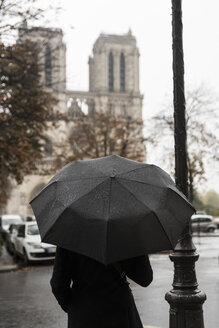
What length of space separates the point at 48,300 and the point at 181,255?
14.8 ft

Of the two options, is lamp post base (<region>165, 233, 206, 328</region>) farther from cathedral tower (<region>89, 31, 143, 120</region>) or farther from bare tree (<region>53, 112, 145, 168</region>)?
cathedral tower (<region>89, 31, 143, 120</region>)

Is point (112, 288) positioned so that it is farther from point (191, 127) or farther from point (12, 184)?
point (12, 184)

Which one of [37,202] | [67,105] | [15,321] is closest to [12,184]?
[67,105]

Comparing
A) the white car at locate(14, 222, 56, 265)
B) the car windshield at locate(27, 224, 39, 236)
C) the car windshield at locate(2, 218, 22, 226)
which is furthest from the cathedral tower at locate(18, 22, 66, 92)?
the car windshield at locate(2, 218, 22, 226)

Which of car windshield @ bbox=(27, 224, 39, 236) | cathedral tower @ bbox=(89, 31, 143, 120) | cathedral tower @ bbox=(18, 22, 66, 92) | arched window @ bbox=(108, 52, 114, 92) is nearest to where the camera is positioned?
car windshield @ bbox=(27, 224, 39, 236)

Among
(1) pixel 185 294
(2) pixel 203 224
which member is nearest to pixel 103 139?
(2) pixel 203 224

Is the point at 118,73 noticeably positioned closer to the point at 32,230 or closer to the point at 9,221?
the point at 9,221

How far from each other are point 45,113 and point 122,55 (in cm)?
5846

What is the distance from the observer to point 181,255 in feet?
16.8

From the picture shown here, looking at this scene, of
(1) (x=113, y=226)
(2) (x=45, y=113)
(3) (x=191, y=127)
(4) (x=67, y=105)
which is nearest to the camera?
(1) (x=113, y=226)

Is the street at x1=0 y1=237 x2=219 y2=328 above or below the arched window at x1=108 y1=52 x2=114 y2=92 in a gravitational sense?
below

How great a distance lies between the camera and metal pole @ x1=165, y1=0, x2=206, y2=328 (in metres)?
4.97

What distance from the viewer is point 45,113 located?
18219 millimetres

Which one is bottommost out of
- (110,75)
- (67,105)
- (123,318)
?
(123,318)
